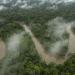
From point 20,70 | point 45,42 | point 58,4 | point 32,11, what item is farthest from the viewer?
point 58,4

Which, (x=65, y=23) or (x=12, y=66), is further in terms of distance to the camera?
(x=65, y=23)

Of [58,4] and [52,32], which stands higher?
[58,4]

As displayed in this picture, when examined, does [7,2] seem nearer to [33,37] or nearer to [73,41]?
[33,37]

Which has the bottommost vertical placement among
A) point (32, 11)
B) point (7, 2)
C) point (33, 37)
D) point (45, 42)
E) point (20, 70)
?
point (20, 70)

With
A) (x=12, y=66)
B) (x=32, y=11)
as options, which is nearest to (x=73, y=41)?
(x=12, y=66)

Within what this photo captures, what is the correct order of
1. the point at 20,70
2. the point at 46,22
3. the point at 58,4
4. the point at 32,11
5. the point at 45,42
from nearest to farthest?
the point at 20,70 → the point at 45,42 → the point at 46,22 → the point at 32,11 → the point at 58,4

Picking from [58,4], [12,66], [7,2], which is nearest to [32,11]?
[58,4]
